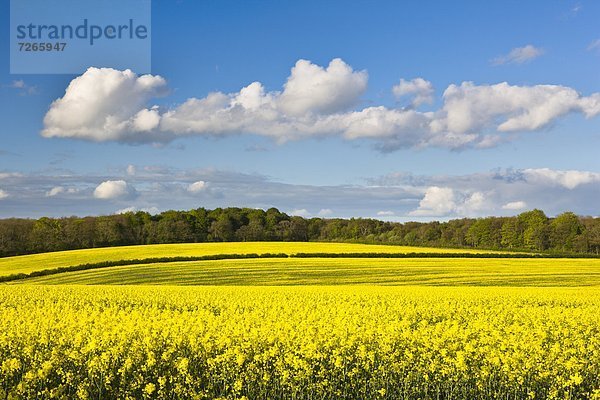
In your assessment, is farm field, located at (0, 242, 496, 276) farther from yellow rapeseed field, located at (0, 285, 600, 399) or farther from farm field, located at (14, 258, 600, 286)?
yellow rapeseed field, located at (0, 285, 600, 399)

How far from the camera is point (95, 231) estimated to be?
77.9 meters

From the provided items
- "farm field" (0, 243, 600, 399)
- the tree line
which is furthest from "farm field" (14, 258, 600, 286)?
"farm field" (0, 243, 600, 399)

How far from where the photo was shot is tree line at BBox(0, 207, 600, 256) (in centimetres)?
7506

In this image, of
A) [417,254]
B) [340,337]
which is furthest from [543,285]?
[340,337]

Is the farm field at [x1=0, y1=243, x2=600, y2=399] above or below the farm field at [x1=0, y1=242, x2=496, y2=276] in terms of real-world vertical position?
below

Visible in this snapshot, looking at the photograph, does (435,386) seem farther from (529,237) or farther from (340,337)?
(529,237)

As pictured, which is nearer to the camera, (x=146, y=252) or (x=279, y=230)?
(x=146, y=252)

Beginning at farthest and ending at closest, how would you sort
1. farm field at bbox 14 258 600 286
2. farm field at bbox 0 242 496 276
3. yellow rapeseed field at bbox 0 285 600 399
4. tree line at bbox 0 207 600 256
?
1. tree line at bbox 0 207 600 256
2. farm field at bbox 0 242 496 276
3. farm field at bbox 14 258 600 286
4. yellow rapeseed field at bbox 0 285 600 399

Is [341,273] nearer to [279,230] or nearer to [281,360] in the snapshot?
[281,360]

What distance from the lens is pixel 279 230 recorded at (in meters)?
87.6

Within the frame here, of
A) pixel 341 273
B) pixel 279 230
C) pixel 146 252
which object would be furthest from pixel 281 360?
pixel 279 230

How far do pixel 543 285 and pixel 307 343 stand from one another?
35.7 m

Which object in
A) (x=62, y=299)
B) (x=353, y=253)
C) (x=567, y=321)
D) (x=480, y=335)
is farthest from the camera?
(x=353, y=253)

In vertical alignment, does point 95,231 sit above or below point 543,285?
above
